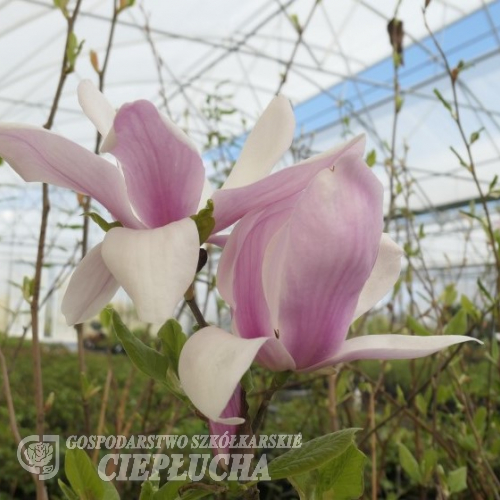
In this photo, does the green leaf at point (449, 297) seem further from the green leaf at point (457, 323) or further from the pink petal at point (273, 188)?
the pink petal at point (273, 188)

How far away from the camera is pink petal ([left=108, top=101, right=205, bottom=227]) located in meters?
0.30

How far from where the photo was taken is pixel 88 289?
349mm

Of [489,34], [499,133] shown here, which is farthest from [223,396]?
[499,133]

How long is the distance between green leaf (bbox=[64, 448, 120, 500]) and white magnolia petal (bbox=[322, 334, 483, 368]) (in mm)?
153

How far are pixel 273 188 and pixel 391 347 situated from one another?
0.10m

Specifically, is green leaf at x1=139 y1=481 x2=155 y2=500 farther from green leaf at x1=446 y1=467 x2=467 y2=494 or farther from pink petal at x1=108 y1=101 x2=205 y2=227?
green leaf at x1=446 y1=467 x2=467 y2=494

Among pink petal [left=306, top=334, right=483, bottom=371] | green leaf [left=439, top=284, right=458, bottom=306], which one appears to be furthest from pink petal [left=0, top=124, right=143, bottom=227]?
green leaf [left=439, top=284, right=458, bottom=306]

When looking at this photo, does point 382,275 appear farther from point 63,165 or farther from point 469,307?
point 469,307

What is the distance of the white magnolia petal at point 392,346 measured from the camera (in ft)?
1.00

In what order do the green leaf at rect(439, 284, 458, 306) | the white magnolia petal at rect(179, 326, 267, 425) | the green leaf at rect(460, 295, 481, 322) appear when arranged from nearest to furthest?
the white magnolia petal at rect(179, 326, 267, 425) < the green leaf at rect(460, 295, 481, 322) < the green leaf at rect(439, 284, 458, 306)

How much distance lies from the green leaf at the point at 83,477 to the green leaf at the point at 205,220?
15cm

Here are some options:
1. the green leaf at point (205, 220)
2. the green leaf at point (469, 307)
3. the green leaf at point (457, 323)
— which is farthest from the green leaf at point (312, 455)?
the green leaf at point (469, 307)

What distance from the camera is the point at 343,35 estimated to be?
27.5ft

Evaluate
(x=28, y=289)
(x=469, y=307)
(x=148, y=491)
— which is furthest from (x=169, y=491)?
(x=469, y=307)
